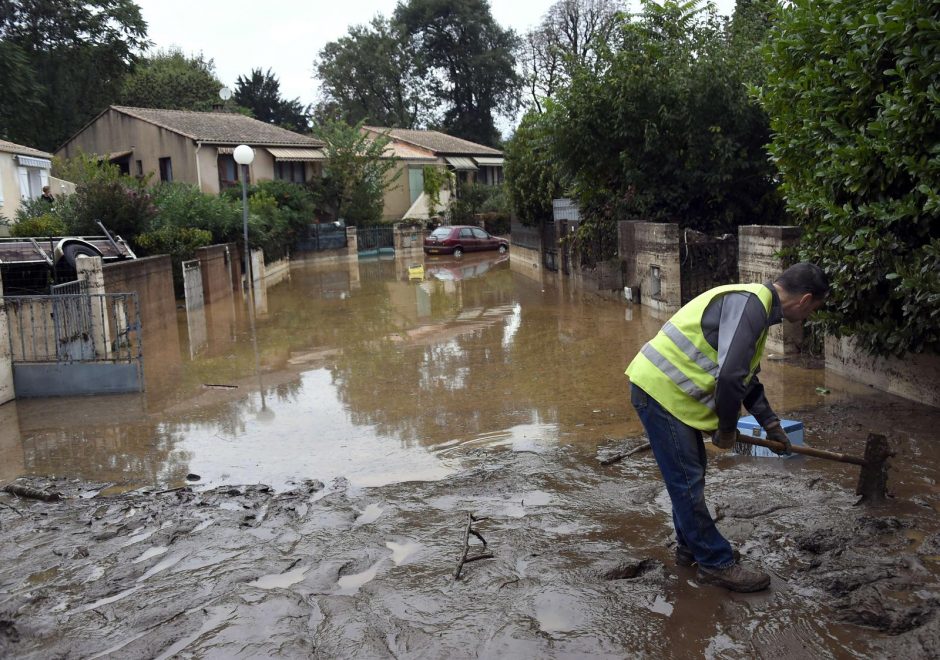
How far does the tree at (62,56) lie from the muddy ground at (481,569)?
109 feet

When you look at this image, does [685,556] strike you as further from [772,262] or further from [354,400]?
[772,262]

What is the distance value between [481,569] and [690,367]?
174 centimetres

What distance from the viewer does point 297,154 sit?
133 feet

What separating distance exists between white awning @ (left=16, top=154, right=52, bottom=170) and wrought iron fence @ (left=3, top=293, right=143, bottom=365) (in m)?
16.4

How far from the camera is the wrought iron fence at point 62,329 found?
36.0 ft

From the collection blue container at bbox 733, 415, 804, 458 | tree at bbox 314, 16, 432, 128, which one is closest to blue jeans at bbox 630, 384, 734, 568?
blue container at bbox 733, 415, 804, 458

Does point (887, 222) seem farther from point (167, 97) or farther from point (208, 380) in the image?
point (167, 97)

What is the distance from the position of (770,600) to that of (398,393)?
6.72m

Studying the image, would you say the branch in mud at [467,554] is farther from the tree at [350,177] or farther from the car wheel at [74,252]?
the tree at [350,177]

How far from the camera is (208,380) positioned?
39.8 ft

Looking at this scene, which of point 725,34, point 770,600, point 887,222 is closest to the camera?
point 770,600

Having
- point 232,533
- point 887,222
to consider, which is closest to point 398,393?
point 232,533

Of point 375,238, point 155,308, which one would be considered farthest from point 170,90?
point 155,308

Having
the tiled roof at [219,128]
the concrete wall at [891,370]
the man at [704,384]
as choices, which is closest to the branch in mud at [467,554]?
the man at [704,384]
